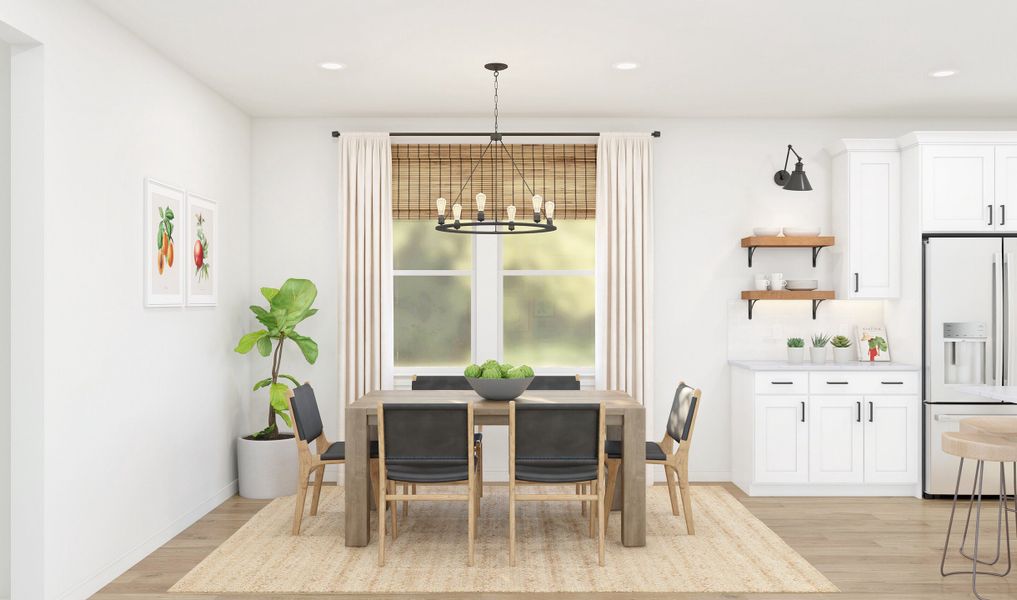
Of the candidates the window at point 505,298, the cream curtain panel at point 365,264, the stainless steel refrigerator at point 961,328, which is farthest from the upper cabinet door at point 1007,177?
the cream curtain panel at point 365,264

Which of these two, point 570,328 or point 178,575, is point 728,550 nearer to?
point 570,328

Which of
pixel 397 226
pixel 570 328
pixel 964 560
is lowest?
pixel 964 560

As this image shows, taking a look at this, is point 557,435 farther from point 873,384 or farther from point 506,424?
point 873,384

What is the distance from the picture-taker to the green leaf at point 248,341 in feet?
17.9

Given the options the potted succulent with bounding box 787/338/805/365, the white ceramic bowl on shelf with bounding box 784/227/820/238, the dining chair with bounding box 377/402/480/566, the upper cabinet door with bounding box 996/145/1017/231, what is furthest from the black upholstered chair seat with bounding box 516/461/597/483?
the upper cabinet door with bounding box 996/145/1017/231

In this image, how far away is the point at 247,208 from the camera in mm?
6113

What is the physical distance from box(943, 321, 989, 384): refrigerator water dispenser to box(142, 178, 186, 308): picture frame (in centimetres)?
499

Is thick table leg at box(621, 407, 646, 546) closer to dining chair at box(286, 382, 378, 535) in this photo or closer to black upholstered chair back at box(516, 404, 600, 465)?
black upholstered chair back at box(516, 404, 600, 465)

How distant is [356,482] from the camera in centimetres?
441

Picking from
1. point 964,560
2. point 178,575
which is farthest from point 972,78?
point 178,575

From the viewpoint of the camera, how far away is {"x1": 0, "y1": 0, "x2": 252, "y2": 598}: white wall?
11.3 ft

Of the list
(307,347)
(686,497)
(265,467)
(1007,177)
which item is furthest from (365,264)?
(1007,177)

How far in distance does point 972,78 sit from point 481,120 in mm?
3316

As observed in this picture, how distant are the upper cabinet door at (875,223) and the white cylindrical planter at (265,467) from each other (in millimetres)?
4217
